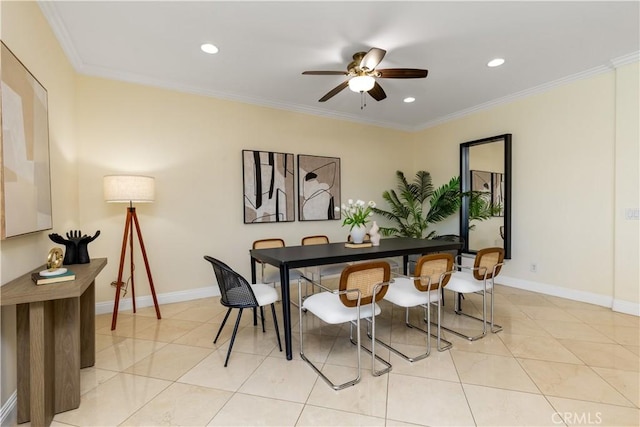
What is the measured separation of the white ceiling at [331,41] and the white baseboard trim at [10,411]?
2.63m

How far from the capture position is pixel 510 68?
3.30 meters

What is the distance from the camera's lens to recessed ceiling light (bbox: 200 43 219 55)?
2748mm

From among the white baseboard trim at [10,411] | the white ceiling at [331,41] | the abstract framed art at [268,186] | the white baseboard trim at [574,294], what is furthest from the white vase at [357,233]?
the white baseboard trim at [574,294]

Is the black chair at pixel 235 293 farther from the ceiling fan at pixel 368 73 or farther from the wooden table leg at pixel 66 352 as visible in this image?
the ceiling fan at pixel 368 73

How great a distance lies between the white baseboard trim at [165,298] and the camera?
3.29 meters

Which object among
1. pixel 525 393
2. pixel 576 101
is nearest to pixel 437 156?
pixel 576 101

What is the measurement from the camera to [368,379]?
200 cm

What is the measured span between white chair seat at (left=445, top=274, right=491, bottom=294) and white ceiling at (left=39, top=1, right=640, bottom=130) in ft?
7.28

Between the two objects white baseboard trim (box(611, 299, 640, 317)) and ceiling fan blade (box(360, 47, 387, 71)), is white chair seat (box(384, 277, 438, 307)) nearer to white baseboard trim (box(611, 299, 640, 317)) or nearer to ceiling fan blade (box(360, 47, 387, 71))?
ceiling fan blade (box(360, 47, 387, 71))

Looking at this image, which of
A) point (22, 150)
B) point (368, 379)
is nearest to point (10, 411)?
point (22, 150)

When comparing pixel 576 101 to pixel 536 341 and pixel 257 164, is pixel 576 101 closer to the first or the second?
pixel 536 341

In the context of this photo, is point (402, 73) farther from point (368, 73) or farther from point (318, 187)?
point (318, 187)

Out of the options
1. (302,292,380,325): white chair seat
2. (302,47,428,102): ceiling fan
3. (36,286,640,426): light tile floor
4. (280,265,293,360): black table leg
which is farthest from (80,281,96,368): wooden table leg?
(302,47,428,102): ceiling fan

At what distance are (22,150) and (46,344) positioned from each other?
1.14 meters
